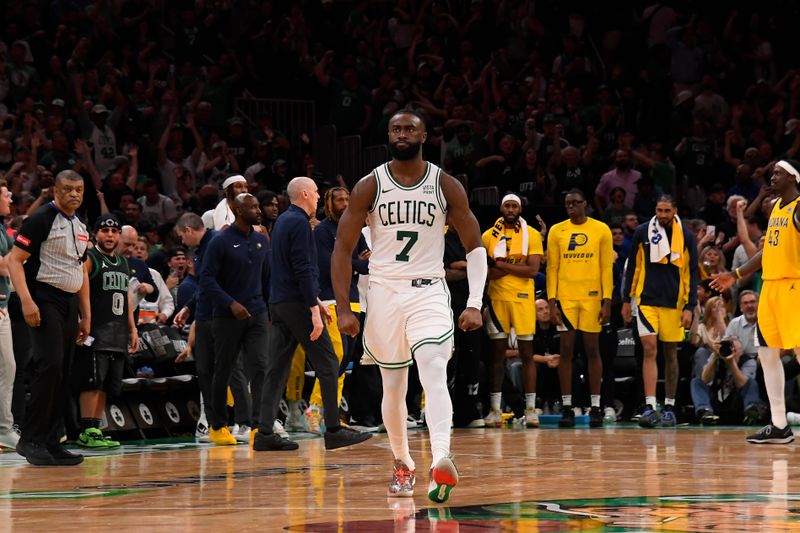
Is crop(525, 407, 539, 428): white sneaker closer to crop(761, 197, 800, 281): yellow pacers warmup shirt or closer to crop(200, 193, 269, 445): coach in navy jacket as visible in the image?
crop(200, 193, 269, 445): coach in navy jacket

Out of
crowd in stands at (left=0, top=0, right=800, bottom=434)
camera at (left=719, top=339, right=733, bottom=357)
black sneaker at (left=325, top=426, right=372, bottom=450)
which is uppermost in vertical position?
crowd in stands at (left=0, top=0, right=800, bottom=434)

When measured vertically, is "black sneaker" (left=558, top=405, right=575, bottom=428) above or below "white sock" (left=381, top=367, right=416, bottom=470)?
below

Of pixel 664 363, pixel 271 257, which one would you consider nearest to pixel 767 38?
pixel 664 363

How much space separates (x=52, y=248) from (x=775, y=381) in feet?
19.7

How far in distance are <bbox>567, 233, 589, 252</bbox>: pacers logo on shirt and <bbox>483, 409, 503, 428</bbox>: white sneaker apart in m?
1.91

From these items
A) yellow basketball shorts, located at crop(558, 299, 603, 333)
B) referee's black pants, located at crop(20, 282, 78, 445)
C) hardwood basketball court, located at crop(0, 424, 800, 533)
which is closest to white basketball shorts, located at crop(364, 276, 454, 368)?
hardwood basketball court, located at crop(0, 424, 800, 533)

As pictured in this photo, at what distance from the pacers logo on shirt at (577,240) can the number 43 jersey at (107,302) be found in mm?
4978

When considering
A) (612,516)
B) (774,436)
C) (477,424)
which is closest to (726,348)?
(477,424)

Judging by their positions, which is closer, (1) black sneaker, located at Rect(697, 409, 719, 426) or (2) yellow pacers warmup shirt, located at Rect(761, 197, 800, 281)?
(2) yellow pacers warmup shirt, located at Rect(761, 197, 800, 281)

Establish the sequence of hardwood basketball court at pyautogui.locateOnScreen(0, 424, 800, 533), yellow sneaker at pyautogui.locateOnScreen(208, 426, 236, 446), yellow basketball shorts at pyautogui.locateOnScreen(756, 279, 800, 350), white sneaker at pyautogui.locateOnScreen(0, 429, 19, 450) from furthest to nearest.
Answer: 1. yellow sneaker at pyautogui.locateOnScreen(208, 426, 236, 446)
2. white sneaker at pyautogui.locateOnScreen(0, 429, 19, 450)
3. yellow basketball shorts at pyautogui.locateOnScreen(756, 279, 800, 350)
4. hardwood basketball court at pyautogui.locateOnScreen(0, 424, 800, 533)

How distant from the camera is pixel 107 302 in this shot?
11.6 meters

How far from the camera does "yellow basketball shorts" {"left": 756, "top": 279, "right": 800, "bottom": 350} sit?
10.8 meters

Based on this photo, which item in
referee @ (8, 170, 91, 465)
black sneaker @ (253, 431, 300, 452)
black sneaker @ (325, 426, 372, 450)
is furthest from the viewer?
black sneaker @ (253, 431, 300, 452)

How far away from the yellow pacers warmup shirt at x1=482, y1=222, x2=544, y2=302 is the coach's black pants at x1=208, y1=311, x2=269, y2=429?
331 centimetres
